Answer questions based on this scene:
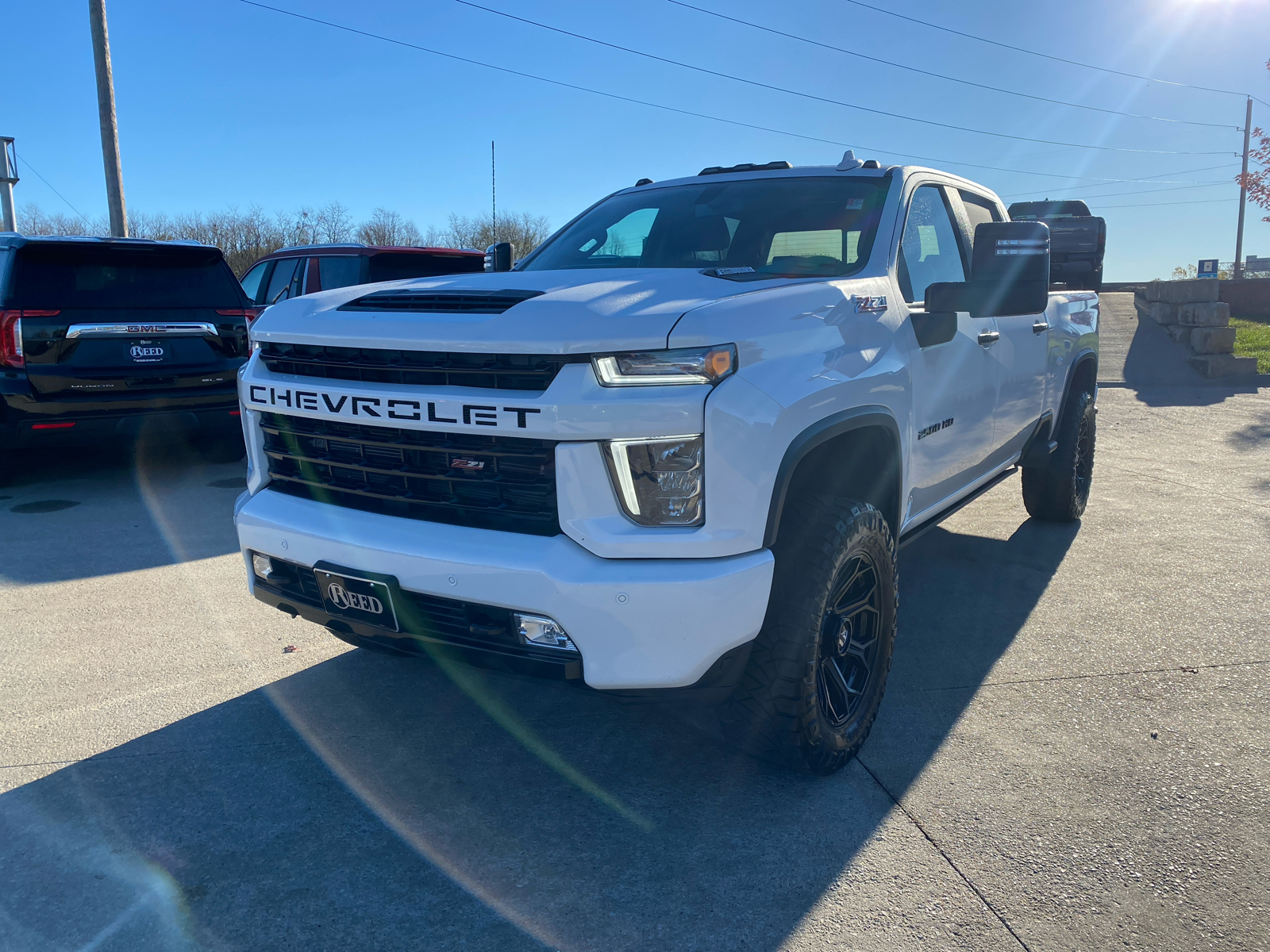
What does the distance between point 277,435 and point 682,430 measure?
4.99 ft

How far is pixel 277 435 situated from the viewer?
10.1ft

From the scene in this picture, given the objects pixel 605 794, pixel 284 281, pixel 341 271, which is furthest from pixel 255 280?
pixel 605 794

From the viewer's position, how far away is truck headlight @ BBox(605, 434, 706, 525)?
2.34m

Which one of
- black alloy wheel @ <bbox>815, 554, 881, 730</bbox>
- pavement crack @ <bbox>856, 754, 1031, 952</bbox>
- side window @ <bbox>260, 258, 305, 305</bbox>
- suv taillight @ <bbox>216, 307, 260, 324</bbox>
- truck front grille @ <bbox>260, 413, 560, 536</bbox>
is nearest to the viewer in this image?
pavement crack @ <bbox>856, 754, 1031, 952</bbox>

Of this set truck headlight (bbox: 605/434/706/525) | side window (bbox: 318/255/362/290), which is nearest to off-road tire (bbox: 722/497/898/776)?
truck headlight (bbox: 605/434/706/525)

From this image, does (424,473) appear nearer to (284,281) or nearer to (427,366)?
(427,366)

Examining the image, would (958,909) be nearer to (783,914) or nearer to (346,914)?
(783,914)

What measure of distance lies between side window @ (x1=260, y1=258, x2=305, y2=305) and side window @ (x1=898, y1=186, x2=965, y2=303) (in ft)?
22.6

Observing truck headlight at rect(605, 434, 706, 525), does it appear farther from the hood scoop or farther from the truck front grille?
the hood scoop

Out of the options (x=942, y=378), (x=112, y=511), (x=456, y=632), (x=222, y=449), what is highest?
(x=942, y=378)

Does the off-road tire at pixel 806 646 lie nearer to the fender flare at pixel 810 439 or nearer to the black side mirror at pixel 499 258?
the fender flare at pixel 810 439

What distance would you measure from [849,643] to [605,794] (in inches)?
36.1

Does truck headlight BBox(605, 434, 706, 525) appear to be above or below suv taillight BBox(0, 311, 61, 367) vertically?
below

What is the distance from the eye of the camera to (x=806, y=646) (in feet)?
8.46
